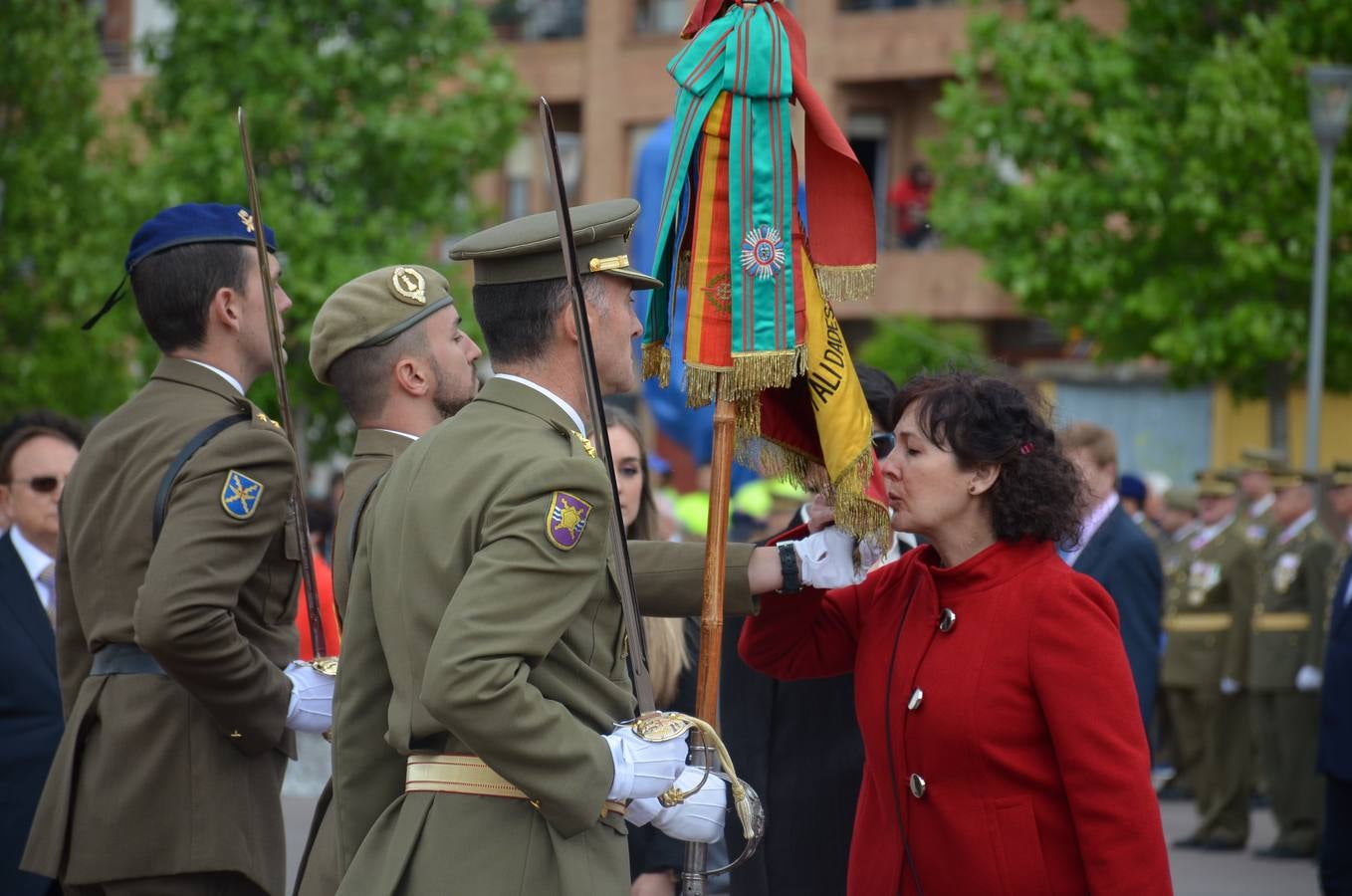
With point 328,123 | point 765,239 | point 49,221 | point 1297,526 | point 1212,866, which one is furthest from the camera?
point 328,123

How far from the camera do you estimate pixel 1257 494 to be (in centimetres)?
1348

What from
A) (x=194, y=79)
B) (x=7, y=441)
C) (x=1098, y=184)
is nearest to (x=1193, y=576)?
(x=1098, y=184)

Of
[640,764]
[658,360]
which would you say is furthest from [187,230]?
[640,764]

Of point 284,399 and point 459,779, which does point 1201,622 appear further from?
point 459,779

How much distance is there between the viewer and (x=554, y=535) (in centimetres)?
291

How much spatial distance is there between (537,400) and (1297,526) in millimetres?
10148

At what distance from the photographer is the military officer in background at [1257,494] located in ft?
42.1

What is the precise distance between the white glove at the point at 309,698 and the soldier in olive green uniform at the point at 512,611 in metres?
0.84

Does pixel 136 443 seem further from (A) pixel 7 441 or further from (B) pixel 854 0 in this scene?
(B) pixel 854 0

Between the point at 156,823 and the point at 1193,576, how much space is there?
10.3m

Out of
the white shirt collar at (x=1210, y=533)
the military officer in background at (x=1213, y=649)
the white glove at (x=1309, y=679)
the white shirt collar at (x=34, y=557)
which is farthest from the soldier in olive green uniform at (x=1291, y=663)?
the white shirt collar at (x=34, y=557)

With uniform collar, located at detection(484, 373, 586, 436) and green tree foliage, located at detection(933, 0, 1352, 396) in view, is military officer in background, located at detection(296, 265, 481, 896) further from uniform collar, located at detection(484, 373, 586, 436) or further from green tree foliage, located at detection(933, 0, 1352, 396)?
green tree foliage, located at detection(933, 0, 1352, 396)

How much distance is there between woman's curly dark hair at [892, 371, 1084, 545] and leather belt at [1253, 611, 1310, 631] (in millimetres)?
8767

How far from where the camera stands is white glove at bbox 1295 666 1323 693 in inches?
451
